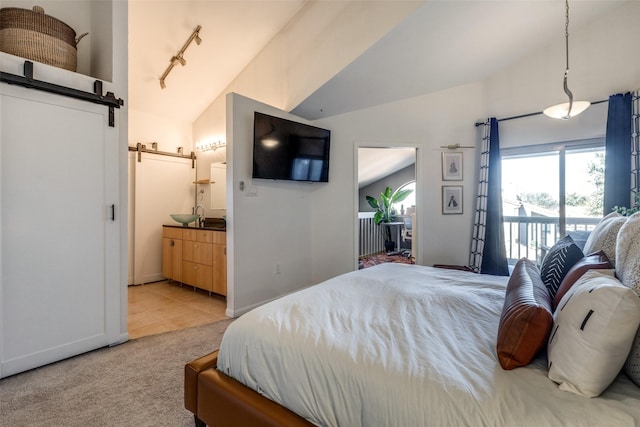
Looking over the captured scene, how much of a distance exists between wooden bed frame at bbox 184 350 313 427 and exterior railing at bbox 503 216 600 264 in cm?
406

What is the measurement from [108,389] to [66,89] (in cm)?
205

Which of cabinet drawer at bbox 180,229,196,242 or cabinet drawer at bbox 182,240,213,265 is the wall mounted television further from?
cabinet drawer at bbox 180,229,196,242

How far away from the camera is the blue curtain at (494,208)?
3906 mm

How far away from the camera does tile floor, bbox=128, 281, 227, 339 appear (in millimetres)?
2805

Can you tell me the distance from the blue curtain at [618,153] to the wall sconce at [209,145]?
477cm

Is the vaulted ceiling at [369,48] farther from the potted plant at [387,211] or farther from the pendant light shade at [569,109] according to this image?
the potted plant at [387,211]

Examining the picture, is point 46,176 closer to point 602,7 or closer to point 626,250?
point 626,250

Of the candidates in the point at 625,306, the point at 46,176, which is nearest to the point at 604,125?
the point at 625,306

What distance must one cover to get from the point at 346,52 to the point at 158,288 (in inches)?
153

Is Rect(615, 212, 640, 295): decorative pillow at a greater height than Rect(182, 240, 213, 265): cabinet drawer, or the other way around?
Rect(615, 212, 640, 295): decorative pillow

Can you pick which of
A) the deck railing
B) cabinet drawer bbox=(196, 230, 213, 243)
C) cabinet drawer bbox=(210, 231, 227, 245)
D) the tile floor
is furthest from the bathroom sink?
the deck railing

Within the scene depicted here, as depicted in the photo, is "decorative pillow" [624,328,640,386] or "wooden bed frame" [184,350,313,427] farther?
"wooden bed frame" [184,350,313,427]

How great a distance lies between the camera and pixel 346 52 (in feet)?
9.79

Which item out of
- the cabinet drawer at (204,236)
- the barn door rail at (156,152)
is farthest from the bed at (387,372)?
the barn door rail at (156,152)
